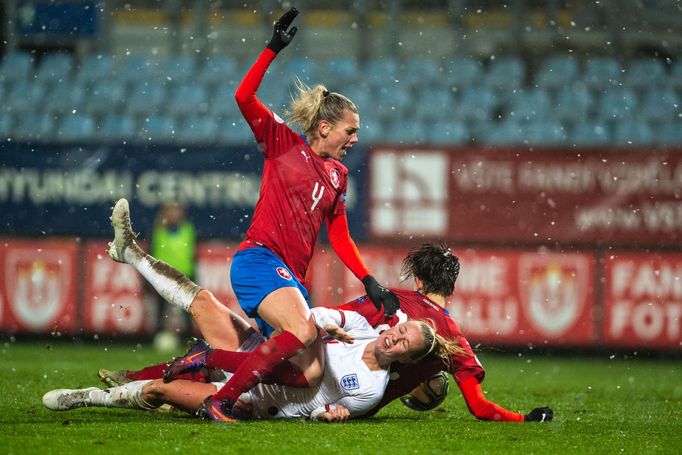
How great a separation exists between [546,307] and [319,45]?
6.31 m

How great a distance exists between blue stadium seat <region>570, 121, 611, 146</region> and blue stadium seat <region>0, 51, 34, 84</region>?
793 cm

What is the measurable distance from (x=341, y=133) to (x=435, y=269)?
103 centimetres

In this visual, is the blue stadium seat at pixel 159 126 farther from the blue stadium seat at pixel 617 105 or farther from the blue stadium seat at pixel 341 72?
the blue stadium seat at pixel 617 105

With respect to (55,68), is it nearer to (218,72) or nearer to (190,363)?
(218,72)

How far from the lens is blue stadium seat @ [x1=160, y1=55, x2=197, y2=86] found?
1517 cm

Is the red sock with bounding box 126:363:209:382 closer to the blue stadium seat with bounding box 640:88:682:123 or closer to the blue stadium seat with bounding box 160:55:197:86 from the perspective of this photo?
the blue stadium seat with bounding box 160:55:197:86

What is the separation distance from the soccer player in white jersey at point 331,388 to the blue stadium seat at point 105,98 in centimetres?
915

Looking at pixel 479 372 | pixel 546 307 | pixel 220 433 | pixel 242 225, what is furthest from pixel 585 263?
pixel 220 433

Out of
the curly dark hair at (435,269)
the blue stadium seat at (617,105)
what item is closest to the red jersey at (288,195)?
the curly dark hair at (435,269)

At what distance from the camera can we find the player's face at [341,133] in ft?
20.5

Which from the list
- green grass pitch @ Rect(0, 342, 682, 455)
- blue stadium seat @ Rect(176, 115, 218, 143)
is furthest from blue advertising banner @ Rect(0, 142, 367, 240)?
green grass pitch @ Rect(0, 342, 682, 455)

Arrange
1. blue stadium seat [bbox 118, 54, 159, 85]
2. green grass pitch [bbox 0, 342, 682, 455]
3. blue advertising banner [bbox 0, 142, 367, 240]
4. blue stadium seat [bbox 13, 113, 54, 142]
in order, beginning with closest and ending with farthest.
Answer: green grass pitch [bbox 0, 342, 682, 455] < blue advertising banner [bbox 0, 142, 367, 240] < blue stadium seat [bbox 13, 113, 54, 142] < blue stadium seat [bbox 118, 54, 159, 85]

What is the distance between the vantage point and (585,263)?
38.7 feet

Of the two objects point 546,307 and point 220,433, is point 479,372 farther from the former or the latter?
point 546,307
